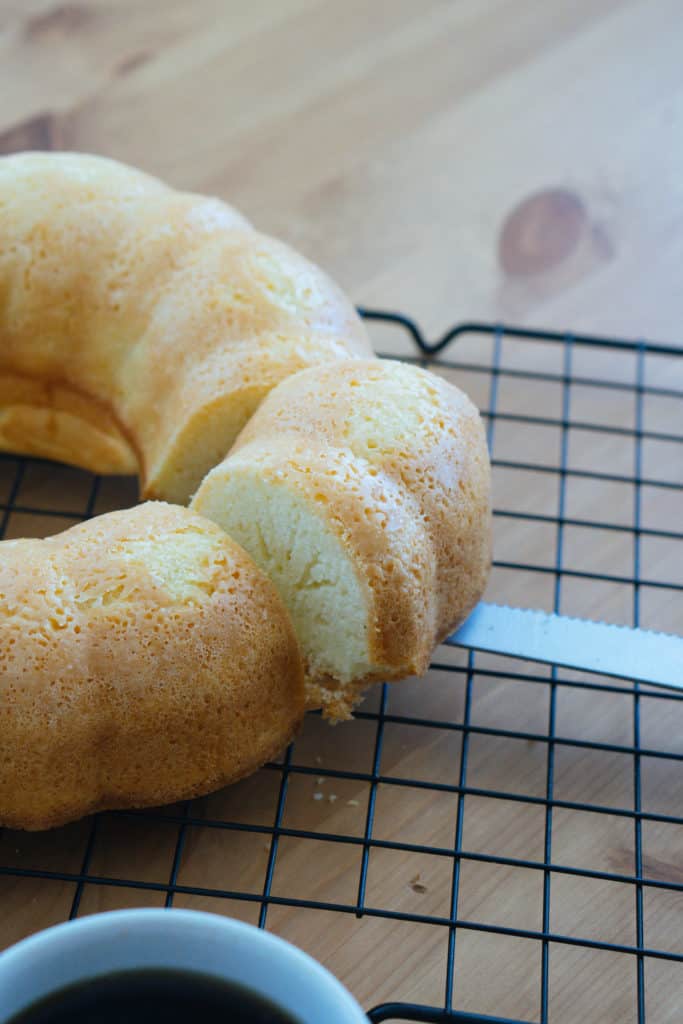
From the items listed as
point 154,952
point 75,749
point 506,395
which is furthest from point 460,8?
point 154,952

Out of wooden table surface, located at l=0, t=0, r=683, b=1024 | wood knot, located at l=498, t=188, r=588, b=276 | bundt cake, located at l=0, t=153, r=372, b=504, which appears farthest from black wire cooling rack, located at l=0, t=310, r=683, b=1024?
wood knot, located at l=498, t=188, r=588, b=276

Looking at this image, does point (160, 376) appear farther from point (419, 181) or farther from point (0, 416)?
point (419, 181)

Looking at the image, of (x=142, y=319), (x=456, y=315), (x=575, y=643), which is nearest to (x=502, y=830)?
(x=575, y=643)

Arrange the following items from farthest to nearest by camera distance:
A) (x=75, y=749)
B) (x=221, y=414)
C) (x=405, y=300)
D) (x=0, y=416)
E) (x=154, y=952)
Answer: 1. (x=405, y=300)
2. (x=0, y=416)
3. (x=221, y=414)
4. (x=75, y=749)
5. (x=154, y=952)

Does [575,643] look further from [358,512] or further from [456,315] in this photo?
[456,315]

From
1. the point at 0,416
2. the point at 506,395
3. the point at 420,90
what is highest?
the point at 0,416

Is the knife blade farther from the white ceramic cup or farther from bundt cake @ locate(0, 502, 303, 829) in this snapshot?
the white ceramic cup

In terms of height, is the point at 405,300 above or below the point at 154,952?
below
